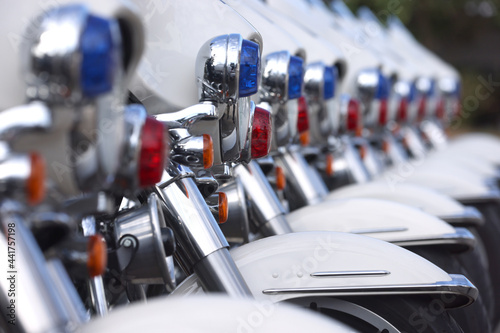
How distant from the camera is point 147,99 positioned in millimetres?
1893

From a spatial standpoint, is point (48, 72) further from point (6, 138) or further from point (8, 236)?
point (8, 236)

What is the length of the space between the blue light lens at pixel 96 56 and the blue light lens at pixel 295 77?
126cm

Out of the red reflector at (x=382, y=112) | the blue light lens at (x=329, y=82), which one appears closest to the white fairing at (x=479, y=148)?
the red reflector at (x=382, y=112)

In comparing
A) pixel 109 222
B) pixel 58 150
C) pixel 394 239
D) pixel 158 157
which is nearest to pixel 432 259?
pixel 394 239

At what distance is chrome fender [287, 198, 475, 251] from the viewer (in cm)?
262

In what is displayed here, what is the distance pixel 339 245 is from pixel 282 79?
0.63 meters

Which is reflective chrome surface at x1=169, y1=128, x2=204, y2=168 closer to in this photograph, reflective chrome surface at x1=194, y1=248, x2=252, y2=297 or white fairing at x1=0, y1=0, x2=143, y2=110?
reflective chrome surface at x1=194, y1=248, x2=252, y2=297

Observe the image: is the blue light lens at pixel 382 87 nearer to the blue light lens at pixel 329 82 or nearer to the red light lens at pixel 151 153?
the blue light lens at pixel 329 82

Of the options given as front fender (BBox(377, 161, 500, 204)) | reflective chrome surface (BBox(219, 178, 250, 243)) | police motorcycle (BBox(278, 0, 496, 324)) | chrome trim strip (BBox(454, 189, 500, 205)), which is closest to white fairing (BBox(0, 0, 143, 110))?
reflective chrome surface (BBox(219, 178, 250, 243))

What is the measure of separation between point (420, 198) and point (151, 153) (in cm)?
197

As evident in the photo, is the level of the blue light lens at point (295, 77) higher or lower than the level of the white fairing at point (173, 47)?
lower

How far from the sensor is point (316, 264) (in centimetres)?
203

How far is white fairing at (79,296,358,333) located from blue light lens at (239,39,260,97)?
2.27ft

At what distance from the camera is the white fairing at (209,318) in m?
1.34
